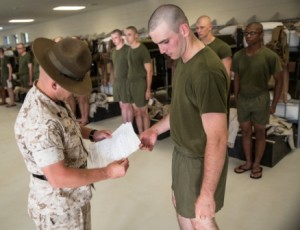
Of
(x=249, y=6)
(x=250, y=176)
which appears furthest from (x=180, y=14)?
(x=249, y=6)

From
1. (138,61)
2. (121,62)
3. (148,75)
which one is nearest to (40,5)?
(121,62)

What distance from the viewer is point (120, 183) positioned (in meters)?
3.26

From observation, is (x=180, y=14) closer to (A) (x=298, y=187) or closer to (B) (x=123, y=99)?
(A) (x=298, y=187)

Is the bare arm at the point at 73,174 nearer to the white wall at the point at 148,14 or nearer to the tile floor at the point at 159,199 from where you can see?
the tile floor at the point at 159,199

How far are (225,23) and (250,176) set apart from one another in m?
6.16

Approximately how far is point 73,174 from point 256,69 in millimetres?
2398

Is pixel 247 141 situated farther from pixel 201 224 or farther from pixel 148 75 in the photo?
pixel 201 224

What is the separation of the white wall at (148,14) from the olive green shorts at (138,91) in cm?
482

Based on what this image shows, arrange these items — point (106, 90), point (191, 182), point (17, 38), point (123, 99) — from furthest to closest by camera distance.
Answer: point (17, 38), point (106, 90), point (123, 99), point (191, 182)

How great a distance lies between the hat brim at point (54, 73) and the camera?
3.91 feet

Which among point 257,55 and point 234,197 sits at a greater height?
point 257,55

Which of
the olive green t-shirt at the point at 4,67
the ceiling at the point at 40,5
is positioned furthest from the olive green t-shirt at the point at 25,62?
the ceiling at the point at 40,5

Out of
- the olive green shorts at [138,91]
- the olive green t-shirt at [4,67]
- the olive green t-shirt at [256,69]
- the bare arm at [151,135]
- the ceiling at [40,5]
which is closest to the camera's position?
the bare arm at [151,135]

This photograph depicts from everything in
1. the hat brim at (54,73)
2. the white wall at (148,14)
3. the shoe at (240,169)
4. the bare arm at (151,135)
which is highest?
the white wall at (148,14)
